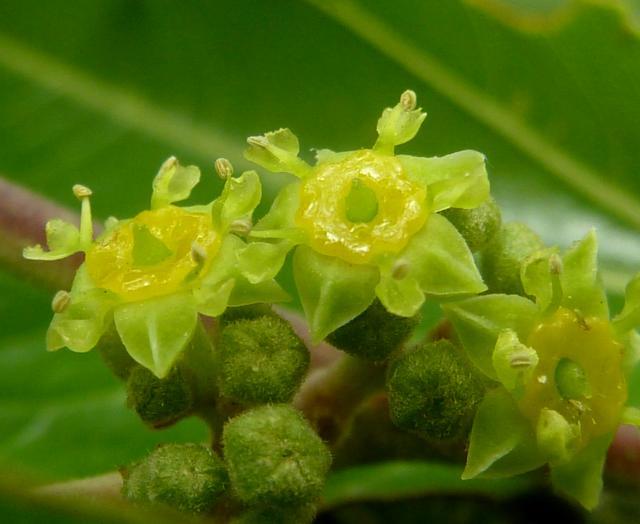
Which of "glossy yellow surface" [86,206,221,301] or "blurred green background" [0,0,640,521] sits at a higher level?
"glossy yellow surface" [86,206,221,301]

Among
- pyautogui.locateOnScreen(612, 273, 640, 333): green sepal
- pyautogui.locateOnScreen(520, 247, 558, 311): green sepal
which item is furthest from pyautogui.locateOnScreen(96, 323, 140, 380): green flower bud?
pyautogui.locateOnScreen(612, 273, 640, 333): green sepal

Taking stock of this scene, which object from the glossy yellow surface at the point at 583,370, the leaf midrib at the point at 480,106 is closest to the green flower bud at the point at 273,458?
→ the glossy yellow surface at the point at 583,370

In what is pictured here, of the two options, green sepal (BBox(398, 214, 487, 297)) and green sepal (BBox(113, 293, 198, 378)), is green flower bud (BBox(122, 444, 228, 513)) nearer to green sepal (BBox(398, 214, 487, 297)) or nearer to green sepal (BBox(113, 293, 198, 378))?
green sepal (BBox(113, 293, 198, 378))

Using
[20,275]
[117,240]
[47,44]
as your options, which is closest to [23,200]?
[20,275]

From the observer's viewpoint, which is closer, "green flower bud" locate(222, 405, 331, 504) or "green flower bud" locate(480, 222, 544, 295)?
"green flower bud" locate(222, 405, 331, 504)

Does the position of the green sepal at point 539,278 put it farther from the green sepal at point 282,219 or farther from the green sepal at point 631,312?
the green sepal at point 282,219

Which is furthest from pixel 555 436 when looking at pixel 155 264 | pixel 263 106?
pixel 263 106

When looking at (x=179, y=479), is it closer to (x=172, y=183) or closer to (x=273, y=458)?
(x=273, y=458)

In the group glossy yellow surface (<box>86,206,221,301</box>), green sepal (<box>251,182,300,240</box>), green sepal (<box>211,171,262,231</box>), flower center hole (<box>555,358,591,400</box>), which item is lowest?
glossy yellow surface (<box>86,206,221,301</box>)
